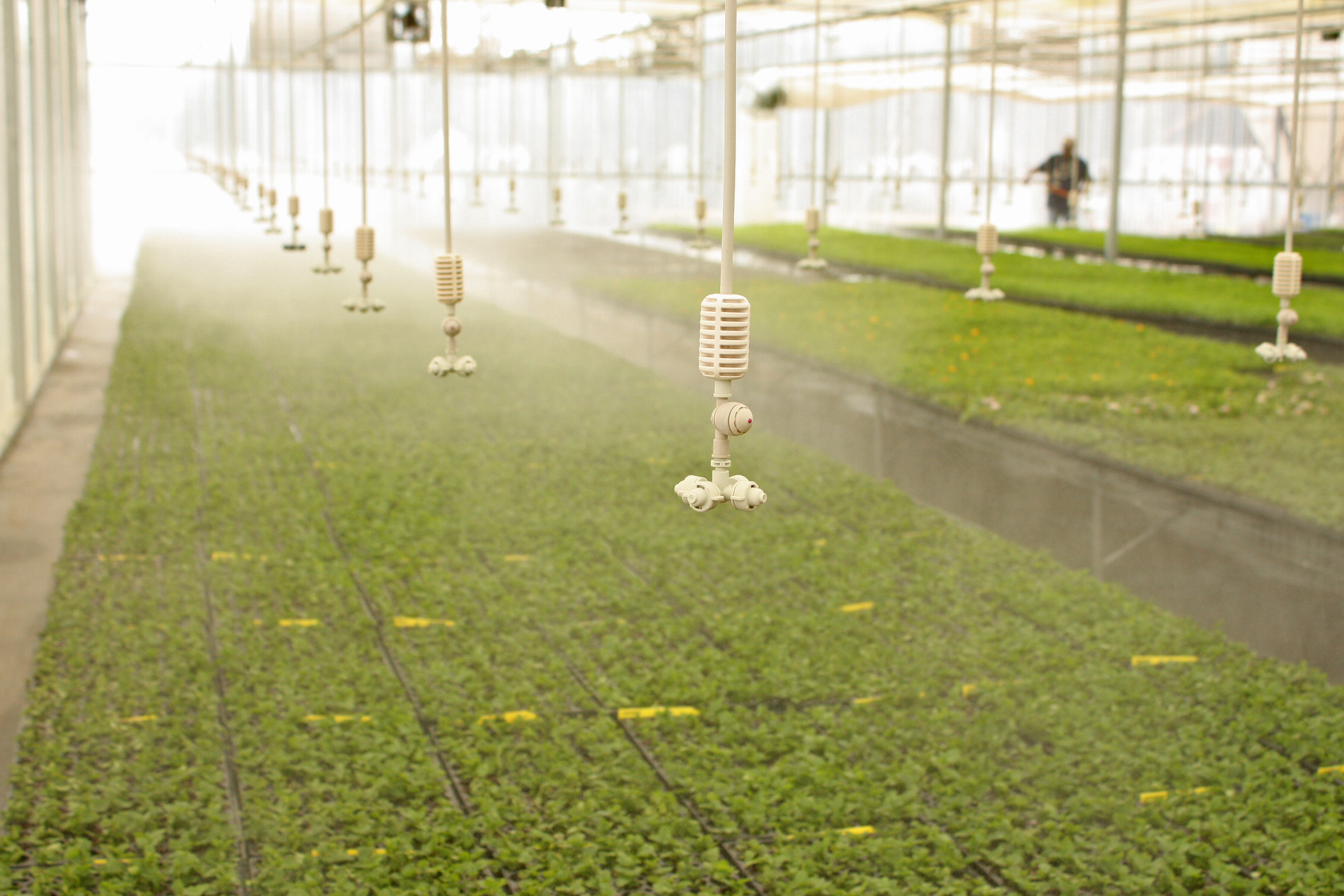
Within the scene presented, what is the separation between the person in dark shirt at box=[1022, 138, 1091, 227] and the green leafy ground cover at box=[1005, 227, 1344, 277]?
0.83 m

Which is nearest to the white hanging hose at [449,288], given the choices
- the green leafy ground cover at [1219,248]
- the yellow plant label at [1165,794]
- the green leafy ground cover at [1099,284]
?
the yellow plant label at [1165,794]

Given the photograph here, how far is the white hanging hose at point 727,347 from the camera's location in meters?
2.45

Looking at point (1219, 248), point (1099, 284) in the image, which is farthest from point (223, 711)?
point (1219, 248)

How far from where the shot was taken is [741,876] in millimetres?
4285

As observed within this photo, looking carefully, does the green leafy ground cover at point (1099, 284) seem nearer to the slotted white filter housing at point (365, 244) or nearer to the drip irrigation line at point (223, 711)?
the slotted white filter housing at point (365, 244)

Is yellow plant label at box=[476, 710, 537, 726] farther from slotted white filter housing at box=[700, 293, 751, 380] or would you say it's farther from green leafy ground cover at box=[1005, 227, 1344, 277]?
green leafy ground cover at box=[1005, 227, 1344, 277]

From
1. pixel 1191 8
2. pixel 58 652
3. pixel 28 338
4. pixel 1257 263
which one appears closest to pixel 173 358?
pixel 28 338

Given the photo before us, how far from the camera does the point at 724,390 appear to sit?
2.72 meters

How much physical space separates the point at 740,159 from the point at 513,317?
1257 centimetres

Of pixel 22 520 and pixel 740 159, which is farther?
pixel 740 159

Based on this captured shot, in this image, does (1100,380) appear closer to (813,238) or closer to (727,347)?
(813,238)

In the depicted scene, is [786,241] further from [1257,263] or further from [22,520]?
[22,520]

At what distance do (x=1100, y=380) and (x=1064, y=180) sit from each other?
37.7ft

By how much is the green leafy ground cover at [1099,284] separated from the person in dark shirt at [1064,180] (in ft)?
6.86
